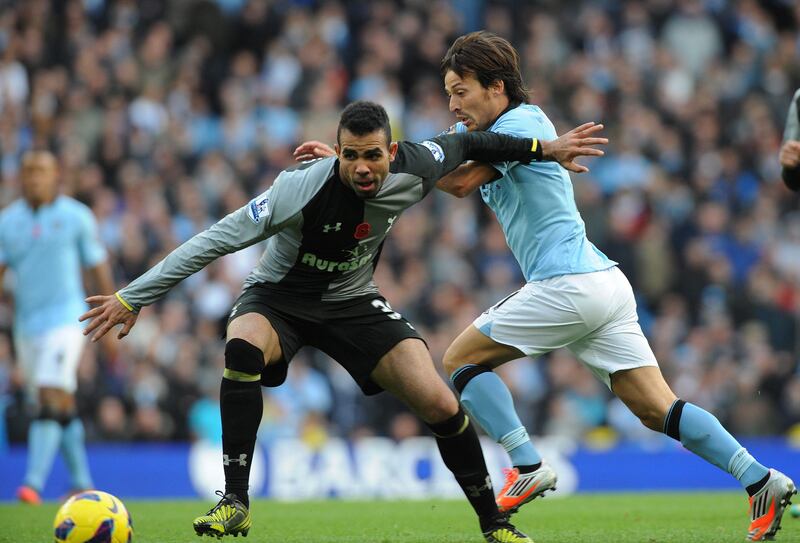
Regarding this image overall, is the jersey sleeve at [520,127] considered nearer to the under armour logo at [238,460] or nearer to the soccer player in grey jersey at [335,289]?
the soccer player in grey jersey at [335,289]

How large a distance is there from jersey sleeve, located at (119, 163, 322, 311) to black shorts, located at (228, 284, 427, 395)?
56 cm

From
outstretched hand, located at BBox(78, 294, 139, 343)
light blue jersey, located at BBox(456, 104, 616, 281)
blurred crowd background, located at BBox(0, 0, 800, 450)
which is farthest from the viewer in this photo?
blurred crowd background, located at BBox(0, 0, 800, 450)

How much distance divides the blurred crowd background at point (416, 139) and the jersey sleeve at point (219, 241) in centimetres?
765

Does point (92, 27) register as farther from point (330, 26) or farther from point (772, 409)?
point (772, 409)

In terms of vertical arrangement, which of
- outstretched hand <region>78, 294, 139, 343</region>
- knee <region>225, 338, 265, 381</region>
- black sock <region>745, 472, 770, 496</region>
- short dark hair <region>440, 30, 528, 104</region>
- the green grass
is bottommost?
the green grass

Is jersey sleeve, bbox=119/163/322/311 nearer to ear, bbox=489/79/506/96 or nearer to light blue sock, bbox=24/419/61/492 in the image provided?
ear, bbox=489/79/506/96

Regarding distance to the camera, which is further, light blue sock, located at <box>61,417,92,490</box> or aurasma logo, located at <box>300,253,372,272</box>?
light blue sock, located at <box>61,417,92,490</box>

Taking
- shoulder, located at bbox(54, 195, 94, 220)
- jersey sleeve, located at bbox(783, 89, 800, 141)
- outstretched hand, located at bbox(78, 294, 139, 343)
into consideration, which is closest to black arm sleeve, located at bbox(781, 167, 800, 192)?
jersey sleeve, located at bbox(783, 89, 800, 141)

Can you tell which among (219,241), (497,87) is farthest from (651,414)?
(219,241)

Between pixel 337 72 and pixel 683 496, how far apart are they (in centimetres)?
874

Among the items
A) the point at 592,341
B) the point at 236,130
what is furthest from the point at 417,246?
the point at 592,341

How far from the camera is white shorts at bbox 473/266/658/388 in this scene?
6.93m

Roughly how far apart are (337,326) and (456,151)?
45.4 inches

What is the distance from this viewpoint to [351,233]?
6.66 m
